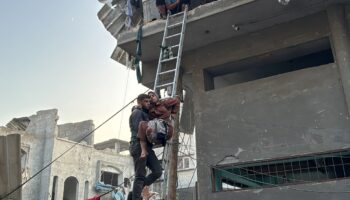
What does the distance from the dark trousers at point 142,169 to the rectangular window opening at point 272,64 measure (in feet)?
13.9

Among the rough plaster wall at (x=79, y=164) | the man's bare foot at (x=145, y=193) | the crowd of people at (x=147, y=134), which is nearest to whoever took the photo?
the crowd of people at (x=147, y=134)

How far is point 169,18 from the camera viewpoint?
8.53m

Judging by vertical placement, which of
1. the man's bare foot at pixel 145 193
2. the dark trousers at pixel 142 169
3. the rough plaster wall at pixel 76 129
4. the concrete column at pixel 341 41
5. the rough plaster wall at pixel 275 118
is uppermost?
the rough plaster wall at pixel 76 129

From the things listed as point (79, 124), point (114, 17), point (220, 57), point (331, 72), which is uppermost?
point (79, 124)

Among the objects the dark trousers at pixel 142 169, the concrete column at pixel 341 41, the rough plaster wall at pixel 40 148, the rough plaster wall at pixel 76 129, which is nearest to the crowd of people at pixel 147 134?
the dark trousers at pixel 142 169

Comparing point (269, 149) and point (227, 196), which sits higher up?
point (269, 149)

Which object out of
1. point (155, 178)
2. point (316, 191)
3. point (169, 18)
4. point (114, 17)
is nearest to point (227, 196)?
point (316, 191)

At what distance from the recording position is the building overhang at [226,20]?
312 inches

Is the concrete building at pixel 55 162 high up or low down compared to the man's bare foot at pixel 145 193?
up

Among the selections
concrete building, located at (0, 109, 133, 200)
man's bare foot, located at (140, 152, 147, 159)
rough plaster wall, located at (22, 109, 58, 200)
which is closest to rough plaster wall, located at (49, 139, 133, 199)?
concrete building, located at (0, 109, 133, 200)

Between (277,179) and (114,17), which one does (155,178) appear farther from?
(114,17)

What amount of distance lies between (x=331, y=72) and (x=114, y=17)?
5.85m

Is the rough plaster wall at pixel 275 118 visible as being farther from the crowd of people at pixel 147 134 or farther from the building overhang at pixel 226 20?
the crowd of people at pixel 147 134

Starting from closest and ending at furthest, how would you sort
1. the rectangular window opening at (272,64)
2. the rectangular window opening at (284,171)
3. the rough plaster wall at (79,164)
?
the rectangular window opening at (284,171), the rectangular window opening at (272,64), the rough plaster wall at (79,164)
